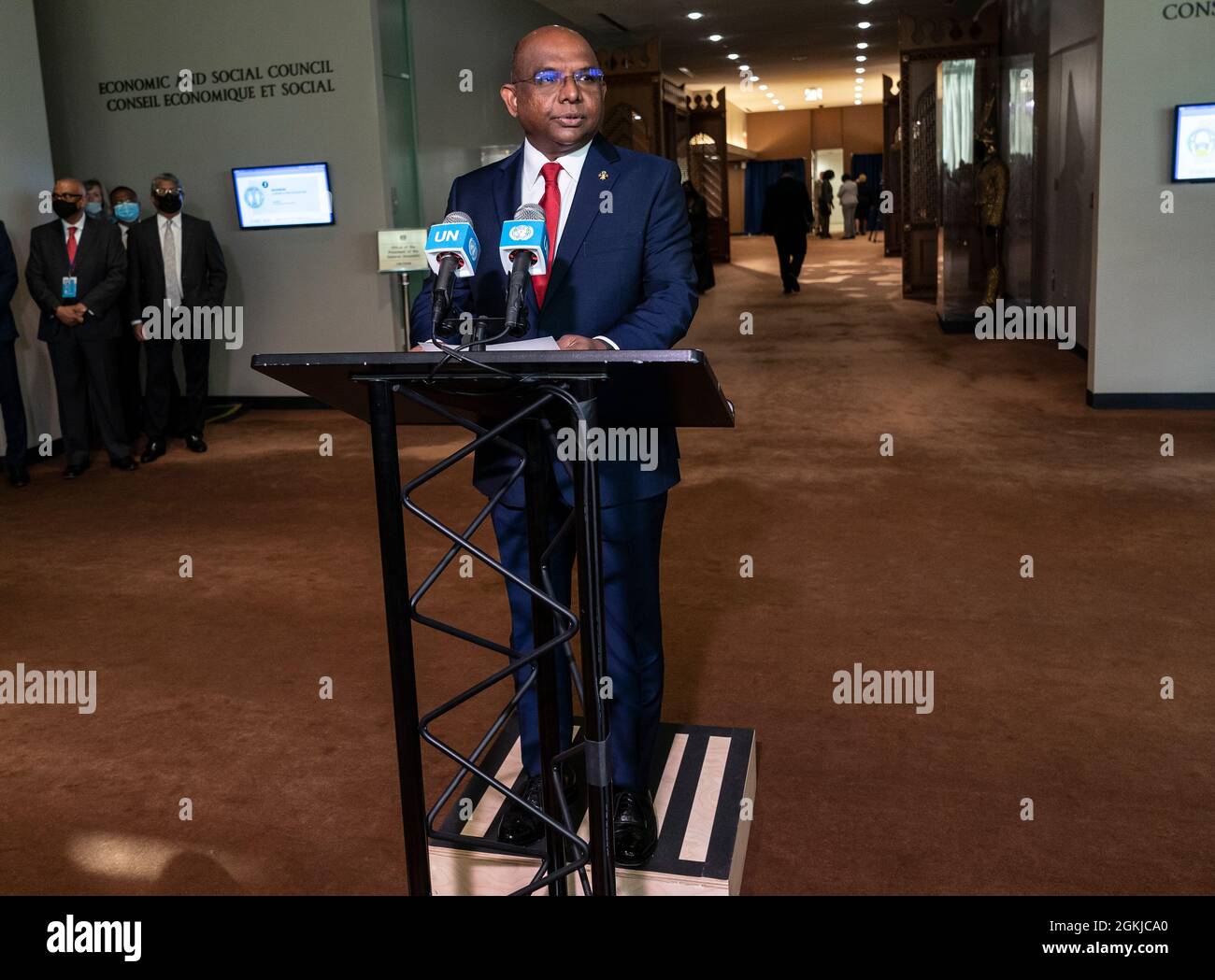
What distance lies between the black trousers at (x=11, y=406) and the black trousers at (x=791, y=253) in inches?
406

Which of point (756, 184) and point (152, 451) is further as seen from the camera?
point (756, 184)

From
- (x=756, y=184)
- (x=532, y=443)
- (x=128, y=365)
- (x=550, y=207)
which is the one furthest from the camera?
(x=756, y=184)

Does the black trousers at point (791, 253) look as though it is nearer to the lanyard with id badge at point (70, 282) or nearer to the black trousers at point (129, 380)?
the black trousers at point (129, 380)

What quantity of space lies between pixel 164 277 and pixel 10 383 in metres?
1.26

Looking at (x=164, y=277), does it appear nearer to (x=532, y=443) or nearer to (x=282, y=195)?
(x=282, y=195)

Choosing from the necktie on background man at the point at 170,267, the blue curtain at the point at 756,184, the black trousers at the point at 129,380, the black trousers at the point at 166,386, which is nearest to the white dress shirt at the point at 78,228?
the necktie on background man at the point at 170,267

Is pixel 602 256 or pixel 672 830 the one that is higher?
pixel 602 256

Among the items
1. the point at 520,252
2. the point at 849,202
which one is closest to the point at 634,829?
the point at 520,252

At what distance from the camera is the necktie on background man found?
7629 mm

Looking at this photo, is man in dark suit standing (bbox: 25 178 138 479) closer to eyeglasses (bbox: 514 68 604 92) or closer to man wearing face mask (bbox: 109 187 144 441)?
man wearing face mask (bbox: 109 187 144 441)

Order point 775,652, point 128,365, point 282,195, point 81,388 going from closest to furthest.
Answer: point 775,652 → point 81,388 → point 128,365 → point 282,195

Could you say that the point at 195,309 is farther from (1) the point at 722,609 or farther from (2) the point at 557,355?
(2) the point at 557,355

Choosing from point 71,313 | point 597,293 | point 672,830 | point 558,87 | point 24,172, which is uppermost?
point 24,172

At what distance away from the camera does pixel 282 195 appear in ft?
29.6
